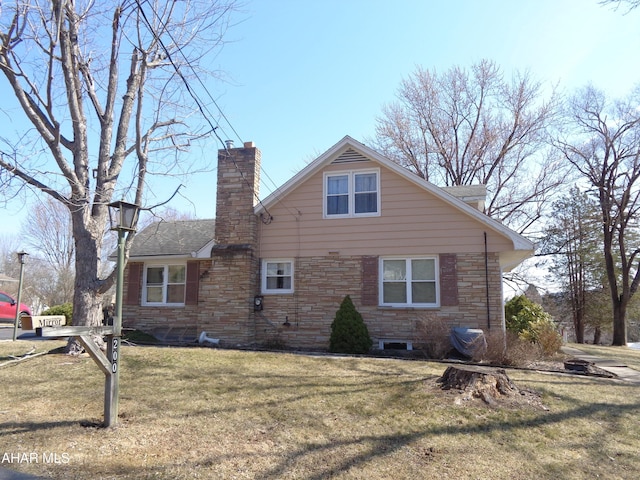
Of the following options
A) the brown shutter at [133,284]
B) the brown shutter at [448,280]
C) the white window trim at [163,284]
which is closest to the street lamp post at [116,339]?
the brown shutter at [448,280]

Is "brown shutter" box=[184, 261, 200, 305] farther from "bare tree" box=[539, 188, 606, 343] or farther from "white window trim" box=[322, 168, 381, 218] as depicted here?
"bare tree" box=[539, 188, 606, 343]

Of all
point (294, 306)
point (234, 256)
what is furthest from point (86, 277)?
point (294, 306)

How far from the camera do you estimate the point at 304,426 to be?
514 cm

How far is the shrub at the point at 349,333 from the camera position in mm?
10930

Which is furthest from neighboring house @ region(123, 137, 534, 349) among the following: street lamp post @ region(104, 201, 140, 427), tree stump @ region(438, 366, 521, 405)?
street lamp post @ region(104, 201, 140, 427)

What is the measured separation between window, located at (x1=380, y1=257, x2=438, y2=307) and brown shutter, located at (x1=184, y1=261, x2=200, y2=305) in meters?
5.78

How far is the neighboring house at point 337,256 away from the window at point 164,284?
36 cm

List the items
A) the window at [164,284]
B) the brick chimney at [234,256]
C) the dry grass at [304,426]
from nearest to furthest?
the dry grass at [304,426] → the brick chimney at [234,256] → the window at [164,284]

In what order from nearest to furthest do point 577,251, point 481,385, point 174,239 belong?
point 481,385
point 174,239
point 577,251

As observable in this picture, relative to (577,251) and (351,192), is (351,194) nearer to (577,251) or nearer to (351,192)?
(351,192)

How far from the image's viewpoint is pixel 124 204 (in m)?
5.40

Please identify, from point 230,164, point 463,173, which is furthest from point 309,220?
point 463,173

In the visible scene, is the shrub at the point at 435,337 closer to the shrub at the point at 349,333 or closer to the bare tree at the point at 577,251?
the shrub at the point at 349,333

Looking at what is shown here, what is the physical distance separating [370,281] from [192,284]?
18.6ft
